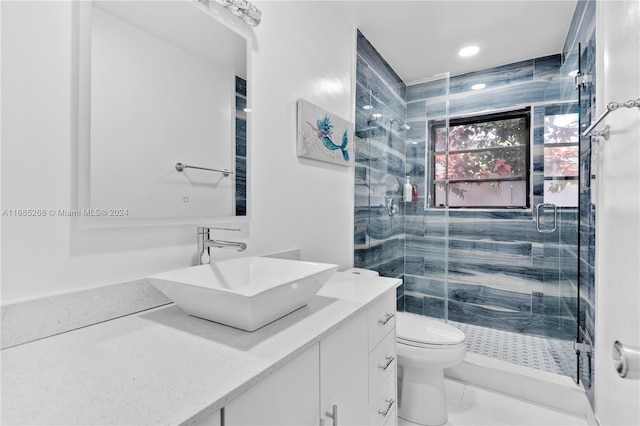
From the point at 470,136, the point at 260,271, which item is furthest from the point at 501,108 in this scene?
the point at 260,271

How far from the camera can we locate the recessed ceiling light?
2.61 m

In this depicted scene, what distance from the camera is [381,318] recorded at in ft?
4.20

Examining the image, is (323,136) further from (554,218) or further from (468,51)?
(554,218)

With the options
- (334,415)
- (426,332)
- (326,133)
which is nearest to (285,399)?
(334,415)

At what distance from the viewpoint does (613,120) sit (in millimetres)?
1253

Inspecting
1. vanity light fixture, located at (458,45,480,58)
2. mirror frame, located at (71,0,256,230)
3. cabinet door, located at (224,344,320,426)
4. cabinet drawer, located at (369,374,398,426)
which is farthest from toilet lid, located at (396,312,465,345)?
vanity light fixture, located at (458,45,480,58)

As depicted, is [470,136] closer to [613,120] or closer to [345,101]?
[345,101]

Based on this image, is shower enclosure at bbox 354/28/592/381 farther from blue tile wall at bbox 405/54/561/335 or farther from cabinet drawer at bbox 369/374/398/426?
cabinet drawer at bbox 369/374/398/426

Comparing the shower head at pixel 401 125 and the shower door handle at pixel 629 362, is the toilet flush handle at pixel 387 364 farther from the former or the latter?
the shower head at pixel 401 125

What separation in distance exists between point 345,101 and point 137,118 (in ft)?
4.71

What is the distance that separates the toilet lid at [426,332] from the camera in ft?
5.76

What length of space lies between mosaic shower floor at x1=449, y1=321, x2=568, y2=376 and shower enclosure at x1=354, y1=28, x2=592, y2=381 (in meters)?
0.02

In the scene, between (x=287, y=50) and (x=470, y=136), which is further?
(x=470, y=136)

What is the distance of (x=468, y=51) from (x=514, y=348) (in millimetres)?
2417
